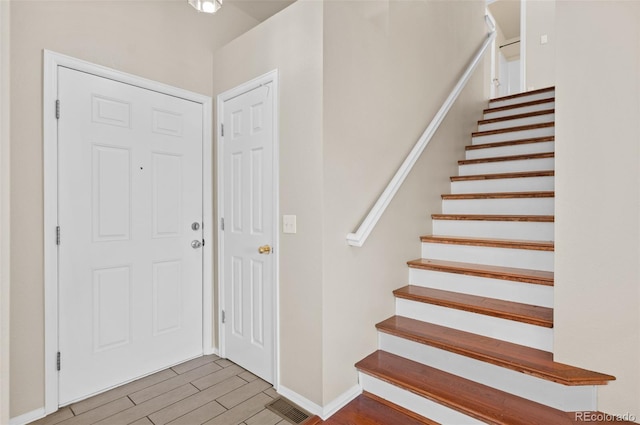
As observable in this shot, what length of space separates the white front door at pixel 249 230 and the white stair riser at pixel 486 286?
3.68 feet

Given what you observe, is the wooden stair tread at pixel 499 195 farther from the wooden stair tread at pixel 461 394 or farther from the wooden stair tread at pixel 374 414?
the wooden stair tread at pixel 374 414

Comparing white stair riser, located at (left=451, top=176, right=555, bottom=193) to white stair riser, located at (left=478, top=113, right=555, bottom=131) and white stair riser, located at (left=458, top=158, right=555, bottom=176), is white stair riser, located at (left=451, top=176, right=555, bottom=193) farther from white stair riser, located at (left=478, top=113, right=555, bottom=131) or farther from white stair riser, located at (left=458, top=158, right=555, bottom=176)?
white stair riser, located at (left=478, top=113, right=555, bottom=131)

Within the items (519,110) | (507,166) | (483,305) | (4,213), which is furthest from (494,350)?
(519,110)

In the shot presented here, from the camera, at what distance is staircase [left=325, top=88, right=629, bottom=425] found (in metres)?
1.54

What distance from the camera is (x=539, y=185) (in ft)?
8.34

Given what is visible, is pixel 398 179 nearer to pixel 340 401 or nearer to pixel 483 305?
pixel 483 305

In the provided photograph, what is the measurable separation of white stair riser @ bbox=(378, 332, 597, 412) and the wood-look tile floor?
839mm

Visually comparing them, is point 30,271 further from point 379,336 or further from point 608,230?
point 608,230

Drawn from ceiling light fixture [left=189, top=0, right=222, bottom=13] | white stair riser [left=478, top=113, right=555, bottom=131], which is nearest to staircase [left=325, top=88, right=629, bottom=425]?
white stair riser [left=478, top=113, right=555, bottom=131]

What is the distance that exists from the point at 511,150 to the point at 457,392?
2.36 meters

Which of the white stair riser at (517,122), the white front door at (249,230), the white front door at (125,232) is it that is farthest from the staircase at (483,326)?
the white front door at (125,232)

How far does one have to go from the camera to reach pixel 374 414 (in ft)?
5.90

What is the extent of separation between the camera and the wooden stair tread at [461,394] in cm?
146

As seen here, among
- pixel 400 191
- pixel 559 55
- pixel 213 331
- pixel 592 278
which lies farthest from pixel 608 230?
pixel 213 331
